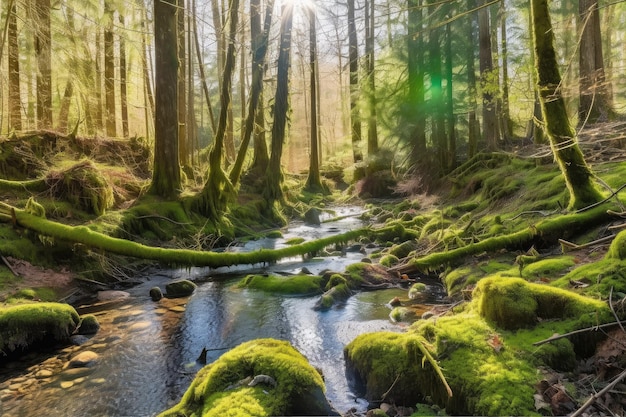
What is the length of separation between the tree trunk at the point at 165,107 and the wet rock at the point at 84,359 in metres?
6.82

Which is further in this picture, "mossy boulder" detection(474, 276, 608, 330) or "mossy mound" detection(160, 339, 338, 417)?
"mossy boulder" detection(474, 276, 608, 330)

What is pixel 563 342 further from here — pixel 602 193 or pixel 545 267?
pixel 602 193

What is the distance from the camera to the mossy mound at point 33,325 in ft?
15.8

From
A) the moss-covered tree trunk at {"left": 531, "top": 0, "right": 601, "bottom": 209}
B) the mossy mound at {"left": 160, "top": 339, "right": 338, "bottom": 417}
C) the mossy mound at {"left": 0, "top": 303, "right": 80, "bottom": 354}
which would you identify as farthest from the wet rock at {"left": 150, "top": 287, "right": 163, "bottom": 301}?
the moss-covered tree trunk at {"left": 531, "top": 0, "right": 601, "bottom": 209}

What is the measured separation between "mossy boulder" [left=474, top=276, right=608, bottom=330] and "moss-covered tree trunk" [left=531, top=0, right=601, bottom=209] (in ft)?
8.82

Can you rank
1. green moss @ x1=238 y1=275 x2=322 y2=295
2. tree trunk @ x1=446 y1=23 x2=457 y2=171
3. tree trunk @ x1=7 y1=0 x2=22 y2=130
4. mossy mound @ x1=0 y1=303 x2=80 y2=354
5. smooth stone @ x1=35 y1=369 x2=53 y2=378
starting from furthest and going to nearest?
tree trunk @ x1=446 y1=23 x2=457 y2=171 → tree trunk @ x1=7 y1=0 x2=22 y2=130 → green moss @ x1=238 y1=275 x2=322 y2=295 → mossy mound @ x1=0 y1=303 x2=80 y2=354 → smooth stone @ x1=35 y1=369 x2=53 y2=378

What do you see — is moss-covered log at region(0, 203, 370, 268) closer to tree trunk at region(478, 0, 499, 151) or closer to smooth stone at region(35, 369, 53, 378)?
smooth stone at region(35, 369, 53, 378)

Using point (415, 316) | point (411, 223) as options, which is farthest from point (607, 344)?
point (411, 223)

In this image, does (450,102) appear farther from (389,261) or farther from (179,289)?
(179,289)

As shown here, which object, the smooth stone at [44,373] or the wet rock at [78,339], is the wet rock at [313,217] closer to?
the wet rock at [78,339]

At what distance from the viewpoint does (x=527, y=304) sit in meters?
3.51

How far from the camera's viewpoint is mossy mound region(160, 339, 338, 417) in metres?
2.84

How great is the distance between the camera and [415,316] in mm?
5473

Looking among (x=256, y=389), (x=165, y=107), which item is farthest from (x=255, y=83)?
(x=256, y=389)
